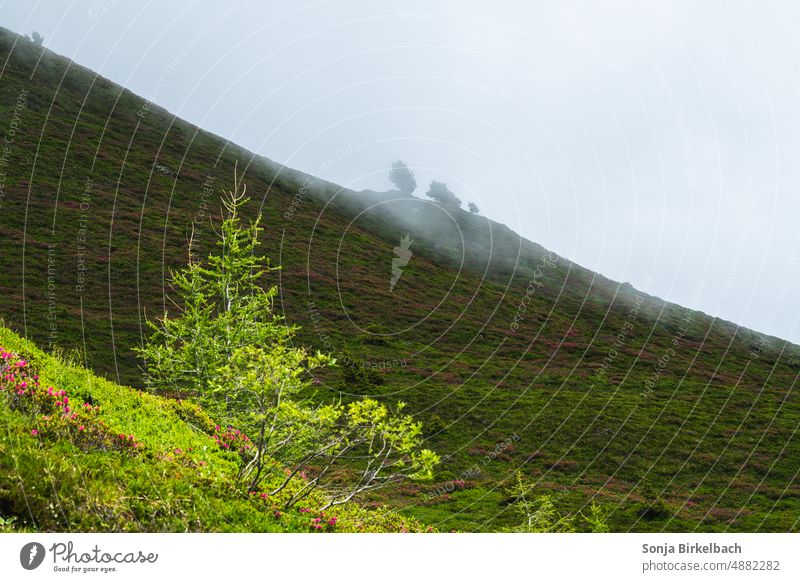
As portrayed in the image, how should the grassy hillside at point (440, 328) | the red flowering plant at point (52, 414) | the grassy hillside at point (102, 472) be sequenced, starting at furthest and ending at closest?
the grassy hillside at point (440, 328)
the red flowering plant at point (52, 414)
the grassy hillside at point (102, 472)

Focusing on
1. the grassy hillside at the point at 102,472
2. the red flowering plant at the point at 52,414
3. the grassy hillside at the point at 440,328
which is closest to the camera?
the grassy hillside at the point at 102,472

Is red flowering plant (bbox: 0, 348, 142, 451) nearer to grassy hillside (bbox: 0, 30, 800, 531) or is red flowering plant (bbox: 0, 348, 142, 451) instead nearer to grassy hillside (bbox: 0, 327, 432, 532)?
grassy hillside (bbox: 0, 327, 432, 532)

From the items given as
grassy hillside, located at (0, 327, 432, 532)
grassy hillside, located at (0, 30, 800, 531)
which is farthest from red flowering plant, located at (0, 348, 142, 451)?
grassy hillside, located at (0, 30, 800, 531)

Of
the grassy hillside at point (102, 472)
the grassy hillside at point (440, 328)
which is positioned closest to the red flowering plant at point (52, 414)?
the grassy hillside at point (102, 472)

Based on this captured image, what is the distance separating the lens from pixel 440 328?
60.3 metres

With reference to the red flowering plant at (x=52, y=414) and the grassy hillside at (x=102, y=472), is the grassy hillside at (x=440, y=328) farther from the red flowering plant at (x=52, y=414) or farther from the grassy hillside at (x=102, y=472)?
the red flowering plant at (x=52, y=414)

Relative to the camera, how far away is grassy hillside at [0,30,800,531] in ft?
110

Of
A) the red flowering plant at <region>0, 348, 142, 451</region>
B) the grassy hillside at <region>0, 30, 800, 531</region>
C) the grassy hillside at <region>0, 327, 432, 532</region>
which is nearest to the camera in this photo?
the grassy hillside at <region>0, 327, 432, 532</region>

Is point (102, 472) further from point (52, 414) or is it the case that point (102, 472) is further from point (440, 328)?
point (440, 328)

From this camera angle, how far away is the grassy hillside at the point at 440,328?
33.5m

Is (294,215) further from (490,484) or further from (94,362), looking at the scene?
(490,484)

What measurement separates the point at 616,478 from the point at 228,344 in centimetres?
2776

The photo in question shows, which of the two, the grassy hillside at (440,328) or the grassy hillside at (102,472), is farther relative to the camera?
the grassy hillside at (440,328)

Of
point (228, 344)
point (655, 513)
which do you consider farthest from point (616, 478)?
point (228, 344)
